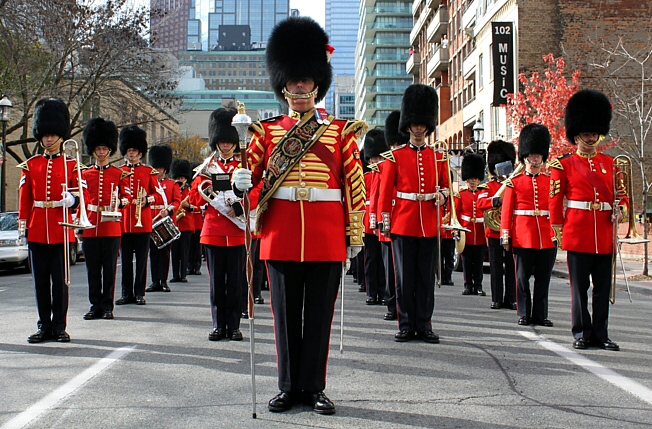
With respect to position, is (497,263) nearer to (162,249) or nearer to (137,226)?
(137,226)

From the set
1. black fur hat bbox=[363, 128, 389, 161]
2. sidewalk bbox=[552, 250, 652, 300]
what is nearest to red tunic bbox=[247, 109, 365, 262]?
black fur hat bbox=[363, 128, 389, 161]

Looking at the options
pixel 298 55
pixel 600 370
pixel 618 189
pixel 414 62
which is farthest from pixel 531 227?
pixel 414 62

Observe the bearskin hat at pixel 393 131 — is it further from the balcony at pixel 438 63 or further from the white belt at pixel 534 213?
the balcony at pixel 438 63

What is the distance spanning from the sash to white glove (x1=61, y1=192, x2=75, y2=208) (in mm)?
3394

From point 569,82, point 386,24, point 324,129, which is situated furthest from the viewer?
point 386,24

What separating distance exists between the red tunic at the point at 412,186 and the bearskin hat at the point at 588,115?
1.39m

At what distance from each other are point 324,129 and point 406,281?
10.2ft

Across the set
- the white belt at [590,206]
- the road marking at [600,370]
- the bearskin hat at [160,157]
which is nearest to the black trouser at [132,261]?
the bearskin hat at [160,157]

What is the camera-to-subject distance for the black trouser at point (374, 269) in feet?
38.8

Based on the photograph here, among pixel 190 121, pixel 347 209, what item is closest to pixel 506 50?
pixel 347 209

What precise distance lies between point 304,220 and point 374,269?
674 centimetres

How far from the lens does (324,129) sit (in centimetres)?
526

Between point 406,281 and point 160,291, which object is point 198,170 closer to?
A: point 406,281

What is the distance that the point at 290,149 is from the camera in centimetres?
521
